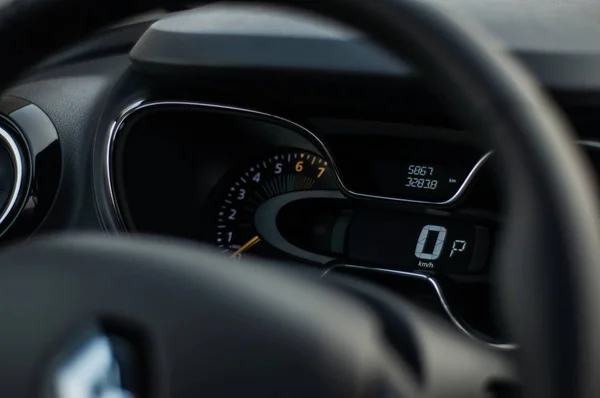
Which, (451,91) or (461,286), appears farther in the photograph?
(461,286)

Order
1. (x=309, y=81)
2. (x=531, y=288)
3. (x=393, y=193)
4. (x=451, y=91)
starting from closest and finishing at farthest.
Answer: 1. (x=531, y=288)
2. (x=451, y=91)
3. (x=309, y=81)
4. (x=393, y=193)

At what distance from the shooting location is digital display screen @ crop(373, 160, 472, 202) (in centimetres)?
144

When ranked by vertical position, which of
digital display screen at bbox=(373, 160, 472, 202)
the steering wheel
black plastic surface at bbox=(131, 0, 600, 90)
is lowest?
the steering wheel

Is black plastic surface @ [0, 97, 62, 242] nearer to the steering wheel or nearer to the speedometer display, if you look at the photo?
the speedometer display

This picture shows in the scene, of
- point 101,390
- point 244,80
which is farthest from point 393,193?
point 101,390

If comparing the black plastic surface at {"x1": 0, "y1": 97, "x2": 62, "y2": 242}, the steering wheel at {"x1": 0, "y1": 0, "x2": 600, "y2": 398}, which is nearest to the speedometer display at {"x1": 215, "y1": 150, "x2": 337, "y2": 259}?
the black plastic surface at {"x1": 0, "y1": 97, "x2": 62, "y2": 242}

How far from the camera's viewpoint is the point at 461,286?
1450mm

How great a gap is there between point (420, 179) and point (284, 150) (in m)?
0.23

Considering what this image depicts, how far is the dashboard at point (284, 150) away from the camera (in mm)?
1334

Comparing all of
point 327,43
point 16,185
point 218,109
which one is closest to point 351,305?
point 327,43

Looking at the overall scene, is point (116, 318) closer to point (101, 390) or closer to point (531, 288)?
point (101, 390)

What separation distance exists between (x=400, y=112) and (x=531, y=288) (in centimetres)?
83

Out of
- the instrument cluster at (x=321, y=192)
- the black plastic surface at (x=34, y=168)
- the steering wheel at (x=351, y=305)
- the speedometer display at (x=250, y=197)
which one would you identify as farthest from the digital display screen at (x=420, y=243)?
the steering wheel at (x=351, y=305)

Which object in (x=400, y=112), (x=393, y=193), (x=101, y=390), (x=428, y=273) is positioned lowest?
(x=101, y=390)
